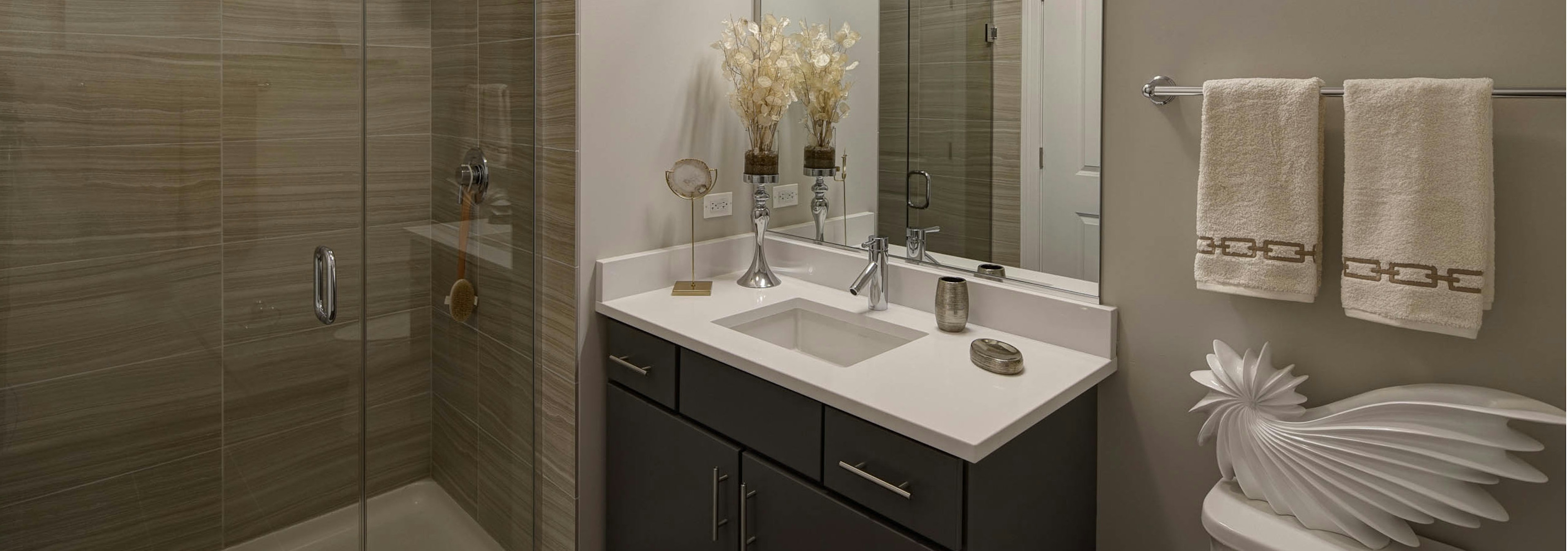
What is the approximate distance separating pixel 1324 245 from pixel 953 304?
66cm

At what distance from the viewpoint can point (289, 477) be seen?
5.12ft

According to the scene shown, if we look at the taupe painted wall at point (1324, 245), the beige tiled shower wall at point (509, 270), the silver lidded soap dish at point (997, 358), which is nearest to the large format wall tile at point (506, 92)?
the beige tiled shower wall at point (509, 270)

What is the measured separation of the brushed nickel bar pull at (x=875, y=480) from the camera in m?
1.25

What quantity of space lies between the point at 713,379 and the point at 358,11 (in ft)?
3.15

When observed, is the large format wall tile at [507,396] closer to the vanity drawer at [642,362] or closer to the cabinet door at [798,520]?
the vanity drawer at [642,362]

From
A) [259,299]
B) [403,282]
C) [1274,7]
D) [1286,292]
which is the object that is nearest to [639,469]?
[403,282]

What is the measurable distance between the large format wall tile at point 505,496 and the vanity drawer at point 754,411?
51 centimetres

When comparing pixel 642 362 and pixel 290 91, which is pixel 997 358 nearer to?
pixel 642 362

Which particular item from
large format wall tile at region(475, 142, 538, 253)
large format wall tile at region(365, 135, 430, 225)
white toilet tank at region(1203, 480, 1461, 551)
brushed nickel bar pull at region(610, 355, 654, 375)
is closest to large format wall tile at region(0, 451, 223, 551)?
large format wall tile at region(365, 135, 430, 225)

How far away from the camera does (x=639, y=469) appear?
1.83 metres

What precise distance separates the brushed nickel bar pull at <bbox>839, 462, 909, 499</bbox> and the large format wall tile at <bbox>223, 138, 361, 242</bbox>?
3.43 feet

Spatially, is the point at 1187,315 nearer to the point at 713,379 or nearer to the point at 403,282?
the point at 713,379

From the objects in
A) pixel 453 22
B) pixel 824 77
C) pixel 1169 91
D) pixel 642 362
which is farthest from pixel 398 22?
pixel 1169 91

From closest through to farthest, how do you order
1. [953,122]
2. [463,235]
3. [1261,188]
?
[1261,188], [463,235], [953,122]
